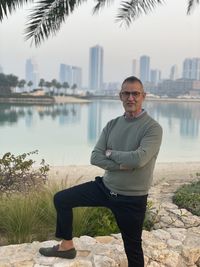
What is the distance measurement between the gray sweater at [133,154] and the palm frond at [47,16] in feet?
16.0

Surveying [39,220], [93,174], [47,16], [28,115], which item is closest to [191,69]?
[28,115]

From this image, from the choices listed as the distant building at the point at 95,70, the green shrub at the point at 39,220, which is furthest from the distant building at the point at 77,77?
the green shrub at the point at 39,220

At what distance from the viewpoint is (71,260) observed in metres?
3.32

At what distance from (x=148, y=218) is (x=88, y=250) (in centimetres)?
118

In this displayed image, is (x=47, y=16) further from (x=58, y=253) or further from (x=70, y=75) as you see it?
(x=70, y=75)

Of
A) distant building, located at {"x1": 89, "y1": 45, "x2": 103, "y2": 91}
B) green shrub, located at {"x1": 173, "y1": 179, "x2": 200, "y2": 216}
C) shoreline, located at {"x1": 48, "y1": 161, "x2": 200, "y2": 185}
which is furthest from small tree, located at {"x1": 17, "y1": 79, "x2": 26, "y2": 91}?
green shrub, located at {"x1": 173, "y1": 179, "x2": 200, "y2": 216}

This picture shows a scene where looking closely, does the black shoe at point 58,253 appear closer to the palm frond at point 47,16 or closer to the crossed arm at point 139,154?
the crossed arm at point 139,154

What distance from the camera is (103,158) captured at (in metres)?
2.94

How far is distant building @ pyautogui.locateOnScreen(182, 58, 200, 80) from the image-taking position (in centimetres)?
4025

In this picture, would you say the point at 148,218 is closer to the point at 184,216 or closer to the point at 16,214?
the point at 184,216

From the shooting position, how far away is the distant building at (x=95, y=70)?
58.5 m

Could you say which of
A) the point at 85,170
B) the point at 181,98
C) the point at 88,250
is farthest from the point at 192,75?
the point at 88,250

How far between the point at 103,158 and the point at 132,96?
1.56ft

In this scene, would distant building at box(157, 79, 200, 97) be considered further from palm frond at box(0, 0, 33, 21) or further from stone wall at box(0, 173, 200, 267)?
stone wall at box(0, 173, 200, 267)
